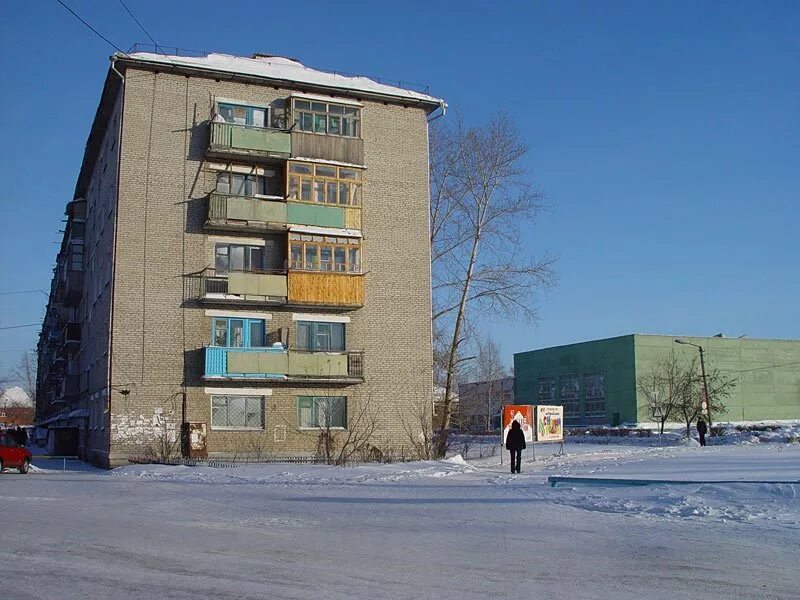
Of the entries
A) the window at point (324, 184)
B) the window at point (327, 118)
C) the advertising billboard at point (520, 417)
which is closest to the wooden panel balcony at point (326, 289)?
the window at point (324, 184)

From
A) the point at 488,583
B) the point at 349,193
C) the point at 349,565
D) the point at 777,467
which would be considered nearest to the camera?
the point at 488,583

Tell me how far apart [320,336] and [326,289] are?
6.69ft

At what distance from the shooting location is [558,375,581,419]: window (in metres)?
95.1

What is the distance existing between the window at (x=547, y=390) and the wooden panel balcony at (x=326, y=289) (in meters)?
68.0

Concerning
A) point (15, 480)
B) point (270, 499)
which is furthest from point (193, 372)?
point (270, 499)

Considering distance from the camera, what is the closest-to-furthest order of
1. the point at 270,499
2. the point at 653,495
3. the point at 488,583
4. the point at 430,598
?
the point at 430,598, the point at 488,583, the point at 653,495, the point at 270,499

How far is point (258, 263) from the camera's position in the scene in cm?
3350

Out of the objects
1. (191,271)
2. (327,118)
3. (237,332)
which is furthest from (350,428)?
(327,118)

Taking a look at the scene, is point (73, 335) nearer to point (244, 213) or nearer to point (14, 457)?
point (14, 457)

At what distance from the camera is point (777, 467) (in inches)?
942

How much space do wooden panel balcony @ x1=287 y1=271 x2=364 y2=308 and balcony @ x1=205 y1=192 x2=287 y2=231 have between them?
216 centimetres

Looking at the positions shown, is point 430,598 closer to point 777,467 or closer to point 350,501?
point 350,501

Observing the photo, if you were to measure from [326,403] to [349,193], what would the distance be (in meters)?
8.49

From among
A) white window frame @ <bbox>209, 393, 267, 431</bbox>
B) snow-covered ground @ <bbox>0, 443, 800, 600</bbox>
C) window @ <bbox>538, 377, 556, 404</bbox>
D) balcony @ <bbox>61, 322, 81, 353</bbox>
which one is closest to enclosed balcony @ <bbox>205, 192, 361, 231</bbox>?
white window frame @ <bbox>209, 393, 267, 431</bbox>
